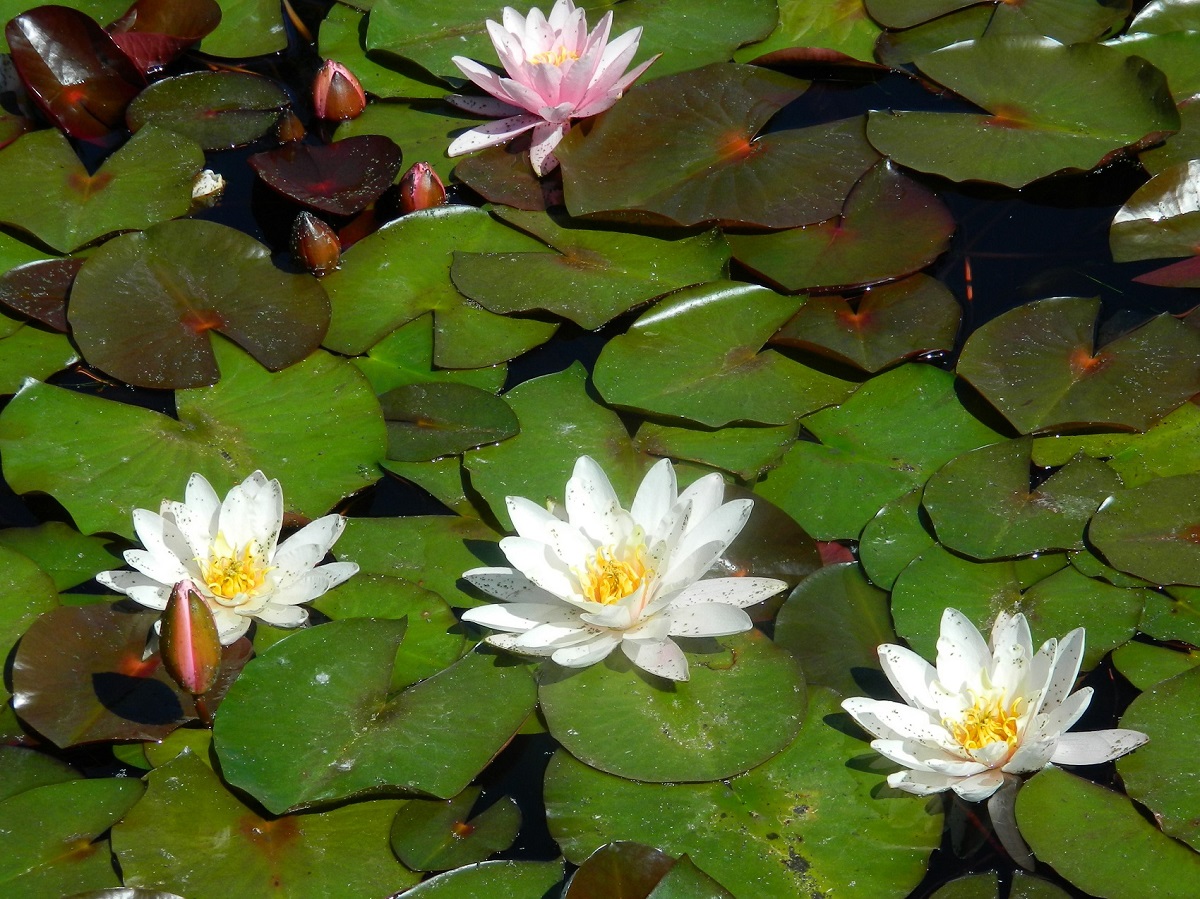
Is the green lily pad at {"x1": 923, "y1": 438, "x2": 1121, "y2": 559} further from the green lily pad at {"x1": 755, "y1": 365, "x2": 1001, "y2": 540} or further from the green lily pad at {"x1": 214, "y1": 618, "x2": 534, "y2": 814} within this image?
the green lily pad at {"x1": 214, "y1": 618, "x2": 534, "y2": 814}

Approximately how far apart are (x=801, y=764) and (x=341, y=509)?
5.01ft

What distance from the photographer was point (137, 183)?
4.00 m

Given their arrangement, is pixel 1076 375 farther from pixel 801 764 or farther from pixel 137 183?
pixel 137 183

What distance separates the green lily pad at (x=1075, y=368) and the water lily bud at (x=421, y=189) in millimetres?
1933

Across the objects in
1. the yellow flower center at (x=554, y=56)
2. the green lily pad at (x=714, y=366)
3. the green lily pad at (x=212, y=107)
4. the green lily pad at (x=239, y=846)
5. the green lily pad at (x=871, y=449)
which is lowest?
the green lily pad at (x=239, y=846)

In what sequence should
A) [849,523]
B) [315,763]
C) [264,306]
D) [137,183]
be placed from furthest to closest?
1. [137,183]
2. [264,306]
3. [849,523]
4. [315,763]

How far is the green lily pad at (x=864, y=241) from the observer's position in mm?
3480

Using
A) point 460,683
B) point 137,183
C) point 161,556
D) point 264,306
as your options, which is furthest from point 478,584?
point 137,183

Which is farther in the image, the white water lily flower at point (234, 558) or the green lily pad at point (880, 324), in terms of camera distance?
the green lily pad at point (880, 324)

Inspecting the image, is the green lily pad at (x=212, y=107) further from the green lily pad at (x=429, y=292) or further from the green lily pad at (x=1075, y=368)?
the green lily pad at (x=1075, y=368)

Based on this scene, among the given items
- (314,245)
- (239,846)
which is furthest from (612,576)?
(314,245)

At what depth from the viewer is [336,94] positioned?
13.5 ft

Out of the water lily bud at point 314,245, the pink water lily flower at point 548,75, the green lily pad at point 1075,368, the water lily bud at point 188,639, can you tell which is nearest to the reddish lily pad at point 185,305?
the water lily bud at point 314,245

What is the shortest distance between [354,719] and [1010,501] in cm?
185
